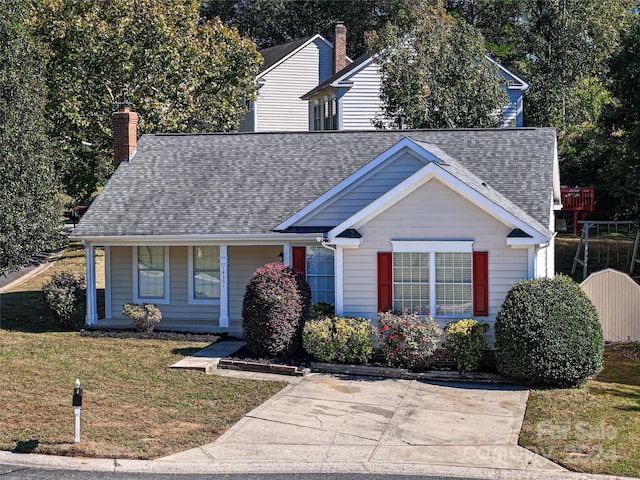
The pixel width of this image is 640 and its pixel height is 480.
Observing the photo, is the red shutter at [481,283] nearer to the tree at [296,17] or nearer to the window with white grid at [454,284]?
the window with white grid at [454,284]

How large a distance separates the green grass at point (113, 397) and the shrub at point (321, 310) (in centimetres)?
279

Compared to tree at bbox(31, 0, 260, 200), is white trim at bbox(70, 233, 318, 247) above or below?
below

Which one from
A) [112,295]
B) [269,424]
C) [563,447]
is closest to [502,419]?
[563,447]

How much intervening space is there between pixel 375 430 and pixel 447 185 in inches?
262

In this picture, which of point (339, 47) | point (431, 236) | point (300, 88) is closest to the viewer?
point (431, 236)

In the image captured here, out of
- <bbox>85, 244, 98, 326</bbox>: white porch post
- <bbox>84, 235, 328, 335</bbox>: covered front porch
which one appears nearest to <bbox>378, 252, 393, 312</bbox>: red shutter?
<bbox>84, 235, 328, 335</bbox>: covered front porch

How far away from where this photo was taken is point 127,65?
35094 mm

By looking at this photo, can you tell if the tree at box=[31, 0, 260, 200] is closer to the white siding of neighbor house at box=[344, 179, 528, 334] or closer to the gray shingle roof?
the gray shingle roof

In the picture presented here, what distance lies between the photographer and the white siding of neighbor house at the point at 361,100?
44.4m

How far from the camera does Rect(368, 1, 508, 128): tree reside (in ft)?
114

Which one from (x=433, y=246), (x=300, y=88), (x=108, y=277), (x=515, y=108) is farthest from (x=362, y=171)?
(x=300, y=88)

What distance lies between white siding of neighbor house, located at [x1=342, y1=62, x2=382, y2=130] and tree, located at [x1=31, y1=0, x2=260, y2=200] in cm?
822

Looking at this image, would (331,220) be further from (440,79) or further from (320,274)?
(440,79)

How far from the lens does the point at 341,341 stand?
19.1m
